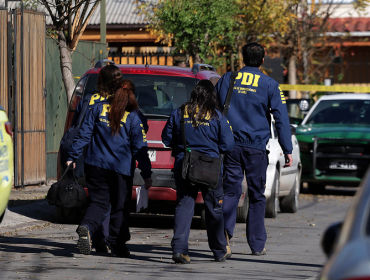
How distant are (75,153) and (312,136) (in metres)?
7.73

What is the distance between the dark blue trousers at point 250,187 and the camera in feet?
24.6

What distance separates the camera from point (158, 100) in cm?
908

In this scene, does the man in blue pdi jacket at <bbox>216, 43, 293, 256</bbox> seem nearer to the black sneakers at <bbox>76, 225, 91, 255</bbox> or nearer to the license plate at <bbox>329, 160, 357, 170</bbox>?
the black sneakers at <bbox>76, 225, 91, 255</bbox>

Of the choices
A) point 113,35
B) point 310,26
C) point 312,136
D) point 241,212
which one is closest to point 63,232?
point 241,212

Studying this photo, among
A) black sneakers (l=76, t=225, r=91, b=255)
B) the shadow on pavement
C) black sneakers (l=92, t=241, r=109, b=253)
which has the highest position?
black sneakers (l=76, t=225, r=91, b=255)

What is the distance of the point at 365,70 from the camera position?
104ft

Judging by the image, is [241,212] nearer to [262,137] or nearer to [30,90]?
[262,137]

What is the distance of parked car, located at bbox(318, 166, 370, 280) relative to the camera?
105 inches

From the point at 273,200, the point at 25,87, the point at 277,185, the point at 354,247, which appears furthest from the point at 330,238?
the point at 25,87

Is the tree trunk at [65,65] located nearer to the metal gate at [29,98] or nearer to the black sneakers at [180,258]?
the metal gate at [29,98]

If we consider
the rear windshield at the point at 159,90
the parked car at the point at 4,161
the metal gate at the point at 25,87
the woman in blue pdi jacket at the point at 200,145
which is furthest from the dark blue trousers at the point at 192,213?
the metal gate at the point at 25,87

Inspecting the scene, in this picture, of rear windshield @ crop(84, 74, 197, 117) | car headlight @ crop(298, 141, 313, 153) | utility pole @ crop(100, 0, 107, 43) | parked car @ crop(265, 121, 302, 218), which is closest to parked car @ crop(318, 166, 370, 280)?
rear windshield @ crop(84, 74, 197, 117)

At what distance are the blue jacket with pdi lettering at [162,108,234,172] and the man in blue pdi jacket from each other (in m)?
0.46

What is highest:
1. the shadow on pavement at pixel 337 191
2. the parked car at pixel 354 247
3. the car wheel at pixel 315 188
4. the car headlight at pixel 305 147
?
the parked car at pixel 354 247
